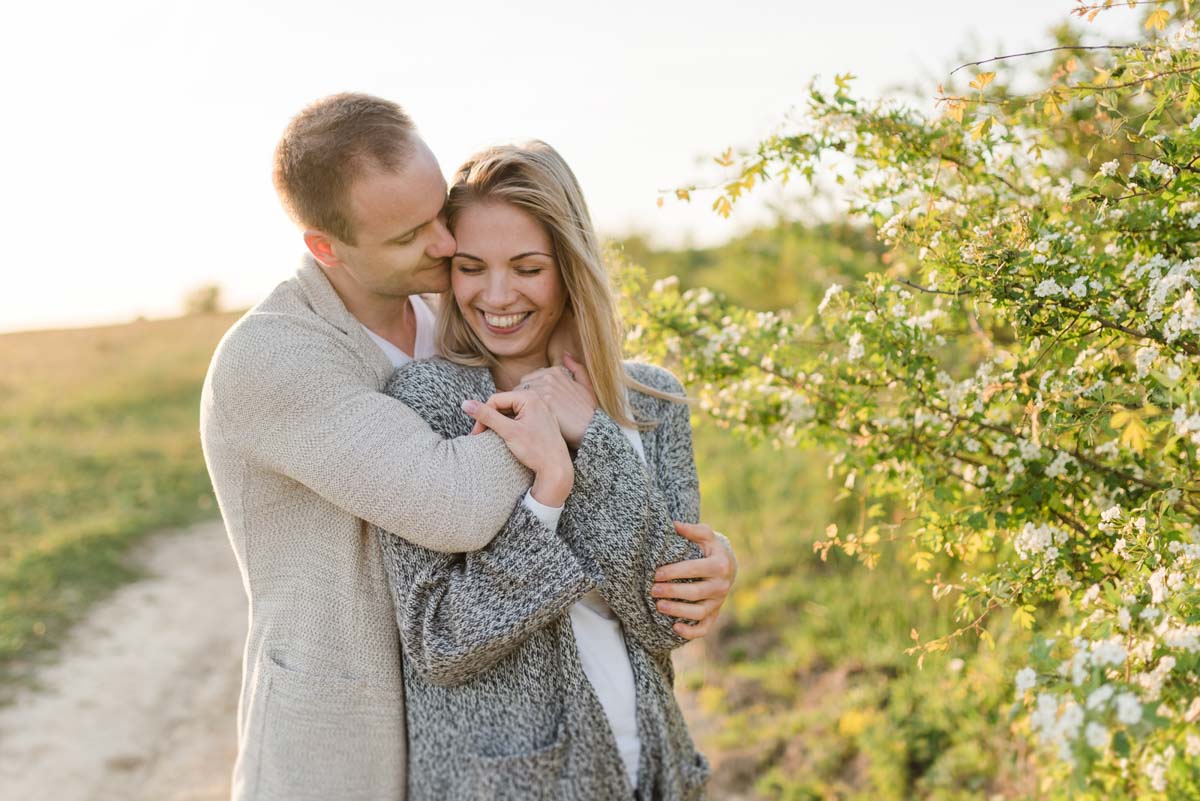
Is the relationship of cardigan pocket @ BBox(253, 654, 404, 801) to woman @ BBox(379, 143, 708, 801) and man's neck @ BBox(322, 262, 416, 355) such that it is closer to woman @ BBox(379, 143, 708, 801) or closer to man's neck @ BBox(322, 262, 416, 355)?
woman @ BBox(379, 143, 708, 801)

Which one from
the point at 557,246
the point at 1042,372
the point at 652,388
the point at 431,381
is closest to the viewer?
the point at 1042,372

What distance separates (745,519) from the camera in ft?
23.4

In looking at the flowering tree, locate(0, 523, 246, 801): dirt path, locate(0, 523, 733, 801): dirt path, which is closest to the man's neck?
the flowering tree

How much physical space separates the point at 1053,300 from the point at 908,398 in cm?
54

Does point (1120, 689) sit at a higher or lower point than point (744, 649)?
higher

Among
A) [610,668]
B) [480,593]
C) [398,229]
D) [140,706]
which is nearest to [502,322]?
[398,229]

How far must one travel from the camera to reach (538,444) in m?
2.03

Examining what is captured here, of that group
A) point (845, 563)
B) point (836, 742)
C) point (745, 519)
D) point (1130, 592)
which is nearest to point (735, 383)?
point (1130, 592)

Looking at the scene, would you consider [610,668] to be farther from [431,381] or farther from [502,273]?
[502,273]

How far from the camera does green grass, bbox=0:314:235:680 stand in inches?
256

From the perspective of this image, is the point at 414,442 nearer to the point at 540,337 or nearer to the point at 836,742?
the point at 540,337

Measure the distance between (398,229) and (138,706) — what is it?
4256mm

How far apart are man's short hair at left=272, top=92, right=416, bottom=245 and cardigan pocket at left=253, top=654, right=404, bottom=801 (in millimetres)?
921

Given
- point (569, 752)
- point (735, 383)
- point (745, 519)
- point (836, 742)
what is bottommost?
point (745, 519)
